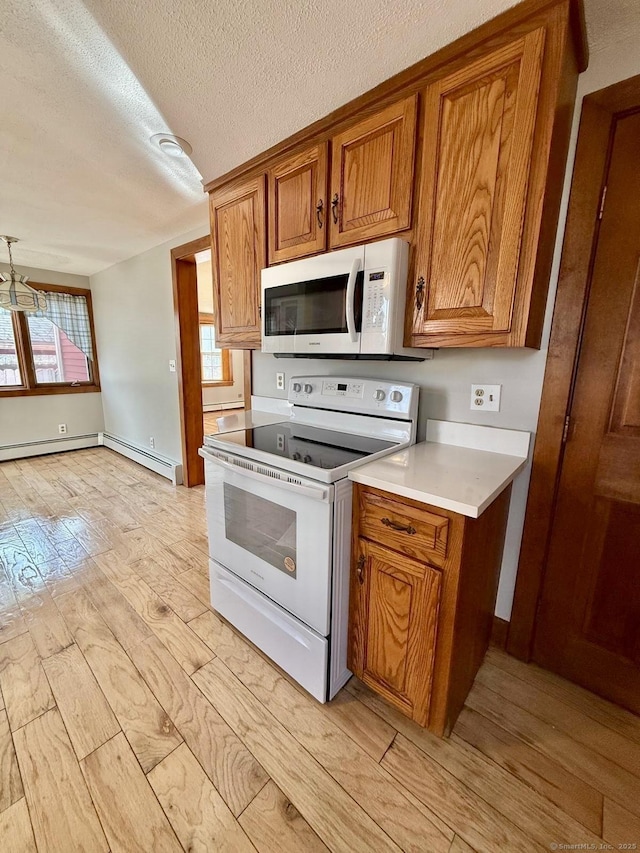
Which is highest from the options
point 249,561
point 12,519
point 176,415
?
point 176,415

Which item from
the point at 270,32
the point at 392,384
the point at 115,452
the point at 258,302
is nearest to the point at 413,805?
the point at 392,384

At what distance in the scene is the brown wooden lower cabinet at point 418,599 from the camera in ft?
3.35

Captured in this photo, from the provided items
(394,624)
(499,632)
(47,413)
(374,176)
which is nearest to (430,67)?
(374,176)

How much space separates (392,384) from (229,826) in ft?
5.00

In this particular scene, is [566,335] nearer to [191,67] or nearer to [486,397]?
[486,397]

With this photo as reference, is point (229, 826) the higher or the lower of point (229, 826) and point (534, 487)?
the lower

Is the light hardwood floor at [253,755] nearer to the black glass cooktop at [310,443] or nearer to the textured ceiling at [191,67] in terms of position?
the black glass cooktop at [310,443]

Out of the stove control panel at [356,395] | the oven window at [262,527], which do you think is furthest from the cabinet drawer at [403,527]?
the stove control panel at [356,395]

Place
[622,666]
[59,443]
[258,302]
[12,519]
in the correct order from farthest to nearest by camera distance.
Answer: [59,443] → [12,519] → [258,302] → [622,666]

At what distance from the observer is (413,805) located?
3.33 ft

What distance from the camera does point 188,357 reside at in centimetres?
326

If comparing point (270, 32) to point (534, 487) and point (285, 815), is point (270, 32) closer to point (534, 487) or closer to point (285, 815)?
point (534, 487)

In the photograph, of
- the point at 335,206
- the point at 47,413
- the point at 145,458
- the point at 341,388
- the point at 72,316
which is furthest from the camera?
the point at 72,316

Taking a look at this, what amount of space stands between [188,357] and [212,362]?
159 inches
